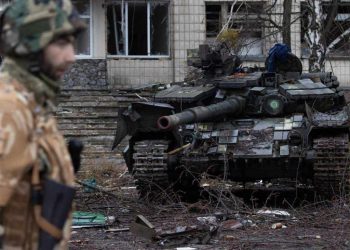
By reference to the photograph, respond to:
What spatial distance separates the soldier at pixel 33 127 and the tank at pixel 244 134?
22.2 ft

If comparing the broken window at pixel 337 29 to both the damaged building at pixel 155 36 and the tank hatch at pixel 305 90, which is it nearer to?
the damaged building at pixel 155 36

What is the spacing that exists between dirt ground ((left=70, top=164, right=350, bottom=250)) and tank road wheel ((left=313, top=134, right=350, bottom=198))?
0.29 m

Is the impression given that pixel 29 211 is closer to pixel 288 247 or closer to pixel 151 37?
pixel 288 247

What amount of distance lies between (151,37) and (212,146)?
1161 cm

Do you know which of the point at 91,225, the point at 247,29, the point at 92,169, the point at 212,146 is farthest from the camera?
the point at 247,29

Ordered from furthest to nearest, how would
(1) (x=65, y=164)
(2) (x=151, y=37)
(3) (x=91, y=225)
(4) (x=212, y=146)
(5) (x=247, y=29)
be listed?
(2) (x=151, y=37)
(5) (x=247, y=29)
(4) (x=212, y=146)
(3) (x=91, y=225)
(1) (x=65, y=164)

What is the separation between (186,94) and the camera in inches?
446

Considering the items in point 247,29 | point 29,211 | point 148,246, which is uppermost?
point 247,29

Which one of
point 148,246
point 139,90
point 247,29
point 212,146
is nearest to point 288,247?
point 148,246

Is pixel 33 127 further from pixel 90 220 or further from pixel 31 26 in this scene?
pixel 90 220

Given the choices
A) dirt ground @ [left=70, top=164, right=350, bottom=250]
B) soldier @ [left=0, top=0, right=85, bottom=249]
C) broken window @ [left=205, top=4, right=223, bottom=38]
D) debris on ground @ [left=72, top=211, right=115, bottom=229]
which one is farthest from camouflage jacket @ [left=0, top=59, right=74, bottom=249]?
broken window @ [left=205, top=4, right=223, bottom=38]

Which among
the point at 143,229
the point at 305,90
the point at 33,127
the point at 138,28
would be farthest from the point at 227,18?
the point at 33,127

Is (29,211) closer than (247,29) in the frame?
Yes

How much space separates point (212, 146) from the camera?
10711 mm
